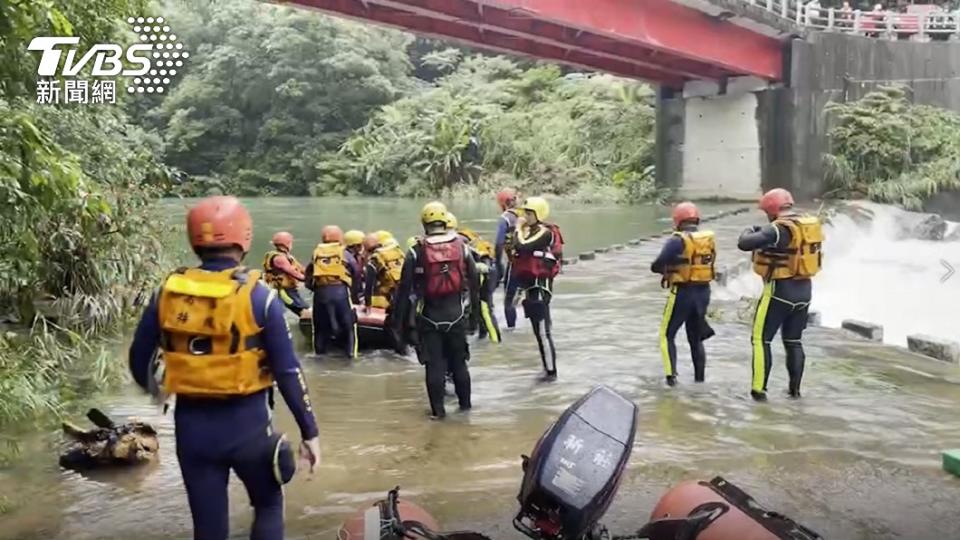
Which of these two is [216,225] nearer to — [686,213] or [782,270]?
[782,270]

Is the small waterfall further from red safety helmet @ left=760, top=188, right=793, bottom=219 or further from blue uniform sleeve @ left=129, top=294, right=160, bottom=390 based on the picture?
blue uniform sleeve @ left=129, top=294, right=160, bottom=390

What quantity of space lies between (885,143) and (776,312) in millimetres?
23929

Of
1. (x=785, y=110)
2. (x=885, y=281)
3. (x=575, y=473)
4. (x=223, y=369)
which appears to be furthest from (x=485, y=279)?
(x=785, y=110)

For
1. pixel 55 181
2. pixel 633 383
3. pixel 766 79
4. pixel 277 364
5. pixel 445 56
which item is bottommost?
pixel 633 383

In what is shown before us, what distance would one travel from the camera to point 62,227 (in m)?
10.3

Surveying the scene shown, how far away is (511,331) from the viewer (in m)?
10.9

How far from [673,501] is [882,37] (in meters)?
30.5

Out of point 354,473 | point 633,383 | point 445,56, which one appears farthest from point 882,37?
point 354,473

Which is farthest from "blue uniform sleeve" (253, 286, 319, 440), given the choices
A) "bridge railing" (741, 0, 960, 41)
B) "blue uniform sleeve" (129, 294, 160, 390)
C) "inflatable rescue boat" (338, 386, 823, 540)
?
"bridge railing" (741, 0, 960, 41)

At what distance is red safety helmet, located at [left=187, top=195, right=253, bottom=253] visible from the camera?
3.68 metres

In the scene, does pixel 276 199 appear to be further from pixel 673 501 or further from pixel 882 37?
pixel 673 501

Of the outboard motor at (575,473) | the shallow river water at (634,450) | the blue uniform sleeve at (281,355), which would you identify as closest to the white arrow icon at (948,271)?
the shallow river water at (634,450)

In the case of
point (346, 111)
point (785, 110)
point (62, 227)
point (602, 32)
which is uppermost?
point (602, 32)

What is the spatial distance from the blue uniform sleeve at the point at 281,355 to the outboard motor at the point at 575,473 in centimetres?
102
